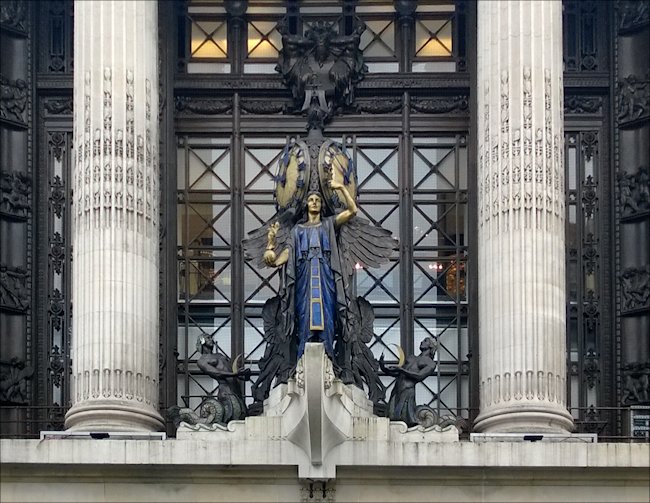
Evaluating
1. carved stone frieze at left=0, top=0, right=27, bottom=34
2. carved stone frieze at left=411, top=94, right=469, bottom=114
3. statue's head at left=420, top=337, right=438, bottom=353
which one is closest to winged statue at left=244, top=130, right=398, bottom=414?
statue's head at left=420, top=337, right=438, bottom=353

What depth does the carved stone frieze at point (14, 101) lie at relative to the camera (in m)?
42.2

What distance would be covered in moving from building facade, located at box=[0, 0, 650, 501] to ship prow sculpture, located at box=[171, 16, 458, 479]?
1.25 meters

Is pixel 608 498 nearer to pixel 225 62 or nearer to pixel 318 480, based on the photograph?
pixel 318 480

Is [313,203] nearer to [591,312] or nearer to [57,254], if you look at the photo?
[57,254]

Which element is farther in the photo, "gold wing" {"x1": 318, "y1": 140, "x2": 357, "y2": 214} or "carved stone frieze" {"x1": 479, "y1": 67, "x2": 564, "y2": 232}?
"gold wing" {"x1": 318, "y1": 140, "x2": 357, "y2": 214}

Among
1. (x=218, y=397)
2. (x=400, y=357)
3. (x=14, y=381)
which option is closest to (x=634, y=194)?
(x=400, y=357)

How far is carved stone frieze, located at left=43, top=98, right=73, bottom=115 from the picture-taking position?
42.7 m

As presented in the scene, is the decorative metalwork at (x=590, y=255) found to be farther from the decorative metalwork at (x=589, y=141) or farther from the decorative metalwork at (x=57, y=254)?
the decorative metalwork at (x=57, y=254)

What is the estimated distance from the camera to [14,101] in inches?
1667

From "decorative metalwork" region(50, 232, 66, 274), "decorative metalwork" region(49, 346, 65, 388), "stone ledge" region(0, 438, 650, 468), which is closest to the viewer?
"stone ledge" region(0, 438, 650, 468)

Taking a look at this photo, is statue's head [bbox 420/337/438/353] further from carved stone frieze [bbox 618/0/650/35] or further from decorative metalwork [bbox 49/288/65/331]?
carved stone frieze [bbox 618/0/650/35]

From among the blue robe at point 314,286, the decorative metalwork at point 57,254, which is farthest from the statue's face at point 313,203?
the decorative metalwork at point 57,254

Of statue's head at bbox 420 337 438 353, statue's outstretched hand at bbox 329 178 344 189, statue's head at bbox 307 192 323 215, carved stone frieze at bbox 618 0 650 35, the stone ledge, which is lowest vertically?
the stone ledge

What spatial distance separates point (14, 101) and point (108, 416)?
290 inches
